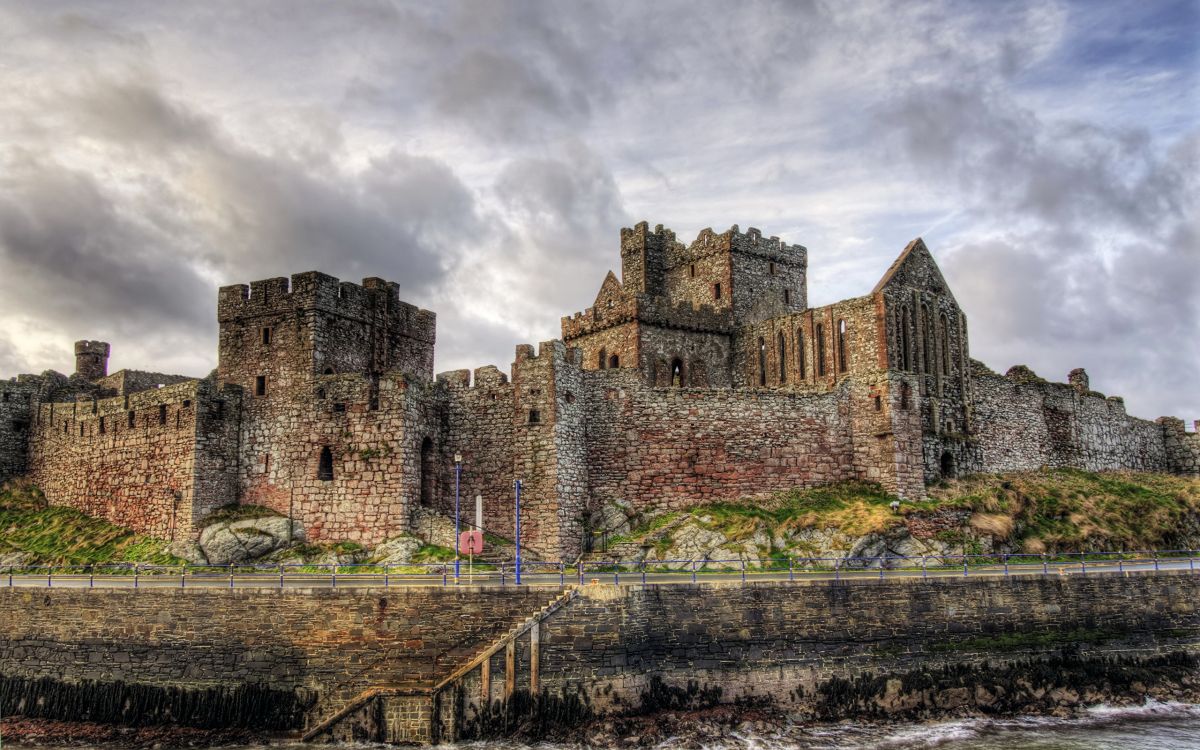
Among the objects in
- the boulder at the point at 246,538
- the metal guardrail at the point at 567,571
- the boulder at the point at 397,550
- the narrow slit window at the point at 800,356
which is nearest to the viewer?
the metal guardrail at the point at 567,571

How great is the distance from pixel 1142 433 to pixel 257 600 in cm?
5912

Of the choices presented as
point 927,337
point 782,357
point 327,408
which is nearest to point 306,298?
point 327,408

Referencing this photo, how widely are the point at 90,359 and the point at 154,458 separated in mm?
20158

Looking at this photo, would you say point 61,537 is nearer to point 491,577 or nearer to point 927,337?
point 491,577

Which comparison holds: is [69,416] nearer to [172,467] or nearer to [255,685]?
[172,467]

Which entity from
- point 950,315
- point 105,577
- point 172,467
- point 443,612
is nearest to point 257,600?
point 443,612

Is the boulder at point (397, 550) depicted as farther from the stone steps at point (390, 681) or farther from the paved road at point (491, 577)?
the stone steps at point (390, 681)

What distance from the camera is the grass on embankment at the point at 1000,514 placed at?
43781 mm

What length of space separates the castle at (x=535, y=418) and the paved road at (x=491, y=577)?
443cm

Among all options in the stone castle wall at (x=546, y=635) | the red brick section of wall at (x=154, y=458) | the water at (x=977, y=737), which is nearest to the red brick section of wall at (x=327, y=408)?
the red brick section of wall at (x=154, y=458)

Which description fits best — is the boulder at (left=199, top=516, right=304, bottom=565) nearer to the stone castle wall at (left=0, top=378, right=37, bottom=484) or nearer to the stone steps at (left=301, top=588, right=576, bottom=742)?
the stone steps at (left=301, top=588, right=576, bottom=742)

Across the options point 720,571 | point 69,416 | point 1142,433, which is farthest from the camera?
point 1142,433

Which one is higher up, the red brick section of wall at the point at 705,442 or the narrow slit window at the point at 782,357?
the narrow slit window at the point at 782,357

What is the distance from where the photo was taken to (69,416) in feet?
176
